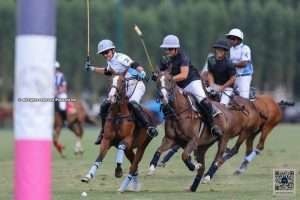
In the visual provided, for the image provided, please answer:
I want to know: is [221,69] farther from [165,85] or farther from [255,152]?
[165,85]

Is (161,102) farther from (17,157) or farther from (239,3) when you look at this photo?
(239,3)

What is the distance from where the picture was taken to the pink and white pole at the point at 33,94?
676cm

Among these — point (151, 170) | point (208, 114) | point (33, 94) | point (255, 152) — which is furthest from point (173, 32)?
point (33, 94)

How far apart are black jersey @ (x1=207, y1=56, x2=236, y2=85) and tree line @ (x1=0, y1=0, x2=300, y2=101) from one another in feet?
164

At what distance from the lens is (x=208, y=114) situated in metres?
16.7

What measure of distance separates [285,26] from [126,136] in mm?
61552

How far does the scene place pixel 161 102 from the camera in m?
15.3

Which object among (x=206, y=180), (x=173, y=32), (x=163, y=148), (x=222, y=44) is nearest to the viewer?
(x=163, y=148)

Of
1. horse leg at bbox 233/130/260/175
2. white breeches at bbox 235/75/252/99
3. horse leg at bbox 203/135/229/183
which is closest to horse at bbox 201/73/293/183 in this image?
horse leg at bbox 233/130/260/175

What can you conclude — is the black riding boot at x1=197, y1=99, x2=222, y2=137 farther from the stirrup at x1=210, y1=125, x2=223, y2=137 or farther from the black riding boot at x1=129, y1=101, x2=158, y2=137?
the black riding boot at x1=129, y1=101, x2=158, y2=137

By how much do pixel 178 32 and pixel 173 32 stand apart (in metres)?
0.73

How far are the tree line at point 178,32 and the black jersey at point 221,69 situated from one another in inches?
1968

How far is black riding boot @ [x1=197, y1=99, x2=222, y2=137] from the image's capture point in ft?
54.3

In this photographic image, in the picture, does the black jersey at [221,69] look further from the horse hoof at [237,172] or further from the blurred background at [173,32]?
the blurred background at [173,32]
